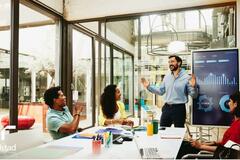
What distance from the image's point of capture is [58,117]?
267cm

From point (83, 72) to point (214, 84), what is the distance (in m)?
2.85

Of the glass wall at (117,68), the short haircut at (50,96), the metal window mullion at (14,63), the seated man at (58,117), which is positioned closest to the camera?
the seated man at (58,117)

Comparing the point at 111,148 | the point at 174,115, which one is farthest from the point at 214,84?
the point at 111,148

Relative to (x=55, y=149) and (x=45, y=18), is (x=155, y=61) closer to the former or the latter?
(x=45, y=18)

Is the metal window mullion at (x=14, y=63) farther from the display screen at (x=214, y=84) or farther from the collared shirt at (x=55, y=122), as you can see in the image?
the display screen at (x=214, y=84)

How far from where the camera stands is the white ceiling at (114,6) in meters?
4.16

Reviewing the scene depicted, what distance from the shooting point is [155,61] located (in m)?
7.03

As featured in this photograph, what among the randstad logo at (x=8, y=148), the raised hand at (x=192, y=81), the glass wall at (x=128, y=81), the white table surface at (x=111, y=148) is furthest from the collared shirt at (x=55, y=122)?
the glass wall at (x=128, y=81)

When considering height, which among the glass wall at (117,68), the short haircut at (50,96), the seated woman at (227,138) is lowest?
the seated woman at (227,138)

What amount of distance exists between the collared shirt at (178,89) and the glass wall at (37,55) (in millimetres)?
2066

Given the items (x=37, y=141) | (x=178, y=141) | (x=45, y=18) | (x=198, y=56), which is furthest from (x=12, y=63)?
(x=198, y=56)

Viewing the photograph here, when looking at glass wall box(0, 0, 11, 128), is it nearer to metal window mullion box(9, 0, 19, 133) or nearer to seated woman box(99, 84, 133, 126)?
metal window mullion box(9, 0, 19, 133)

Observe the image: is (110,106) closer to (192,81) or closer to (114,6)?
(192,81)

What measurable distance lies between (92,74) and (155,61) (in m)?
2.16
